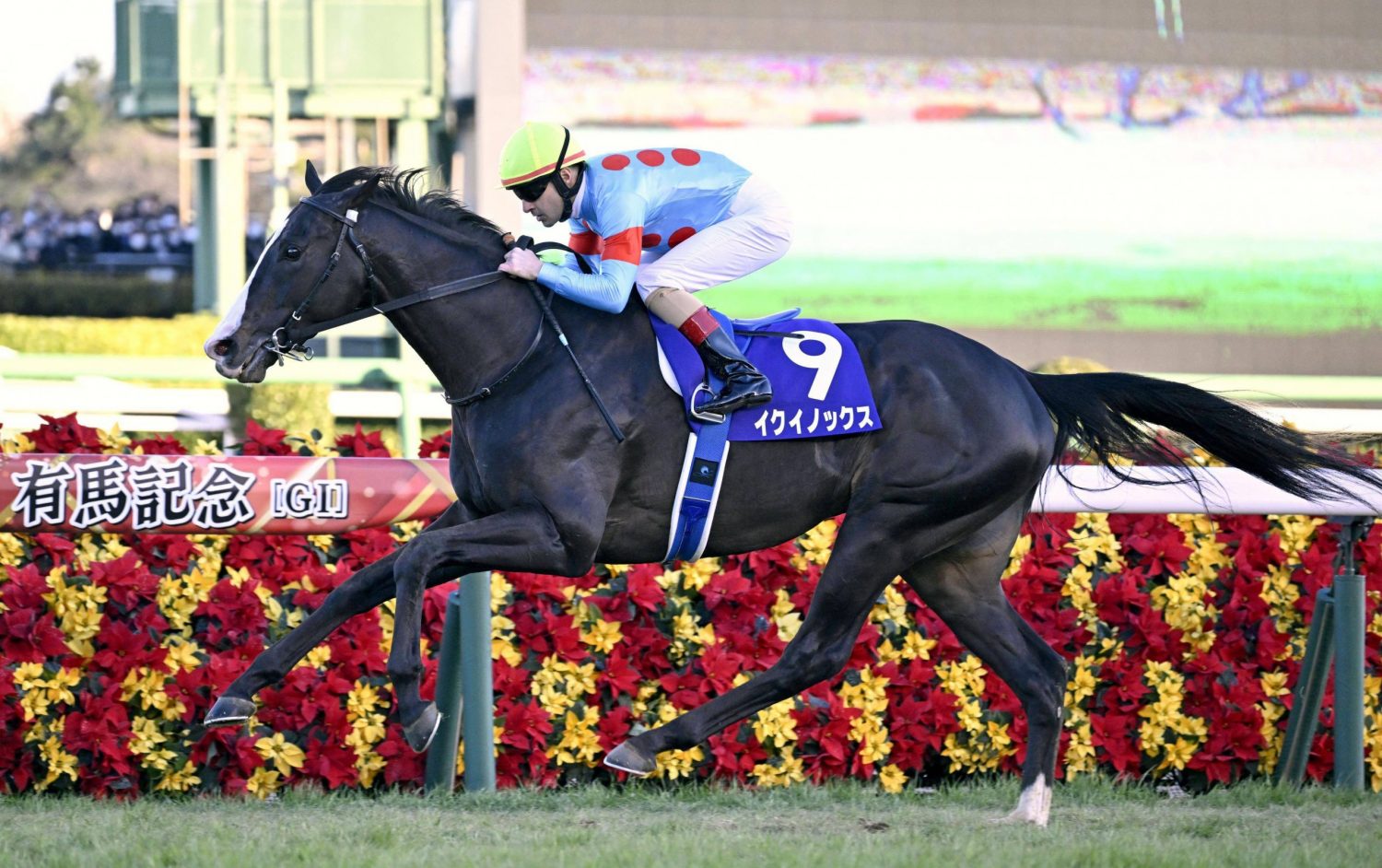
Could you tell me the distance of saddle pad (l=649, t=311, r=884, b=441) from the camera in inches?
159

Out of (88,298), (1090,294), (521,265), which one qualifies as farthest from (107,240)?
(521,265)

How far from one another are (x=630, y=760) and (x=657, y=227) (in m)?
1.36

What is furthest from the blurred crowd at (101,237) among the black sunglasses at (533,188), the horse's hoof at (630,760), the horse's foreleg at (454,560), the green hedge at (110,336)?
the horse's hoof at (630,760)

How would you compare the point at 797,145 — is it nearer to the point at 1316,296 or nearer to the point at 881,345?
the point at 1316,296

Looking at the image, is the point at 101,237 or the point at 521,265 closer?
the point at 521,265

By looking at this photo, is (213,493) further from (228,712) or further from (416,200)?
(416,200)

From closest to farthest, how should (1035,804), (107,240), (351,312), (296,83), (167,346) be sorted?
1. (351,312)
2. (1035,804)
3. (167,346)
4. (296,83)
5. (107,240)

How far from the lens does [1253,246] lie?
13.0 metres

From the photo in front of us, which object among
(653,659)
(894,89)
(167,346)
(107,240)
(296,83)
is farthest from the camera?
(107,240)

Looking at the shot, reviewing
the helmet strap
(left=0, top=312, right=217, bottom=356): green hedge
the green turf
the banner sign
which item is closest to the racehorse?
the helmet strap

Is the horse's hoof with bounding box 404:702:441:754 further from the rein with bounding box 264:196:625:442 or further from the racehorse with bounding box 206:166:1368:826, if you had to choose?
the rein with bounding box 264:196:625:442

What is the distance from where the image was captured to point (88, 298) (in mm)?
18609

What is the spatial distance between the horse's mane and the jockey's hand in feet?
0.58

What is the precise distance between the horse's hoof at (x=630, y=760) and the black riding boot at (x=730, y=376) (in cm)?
84
